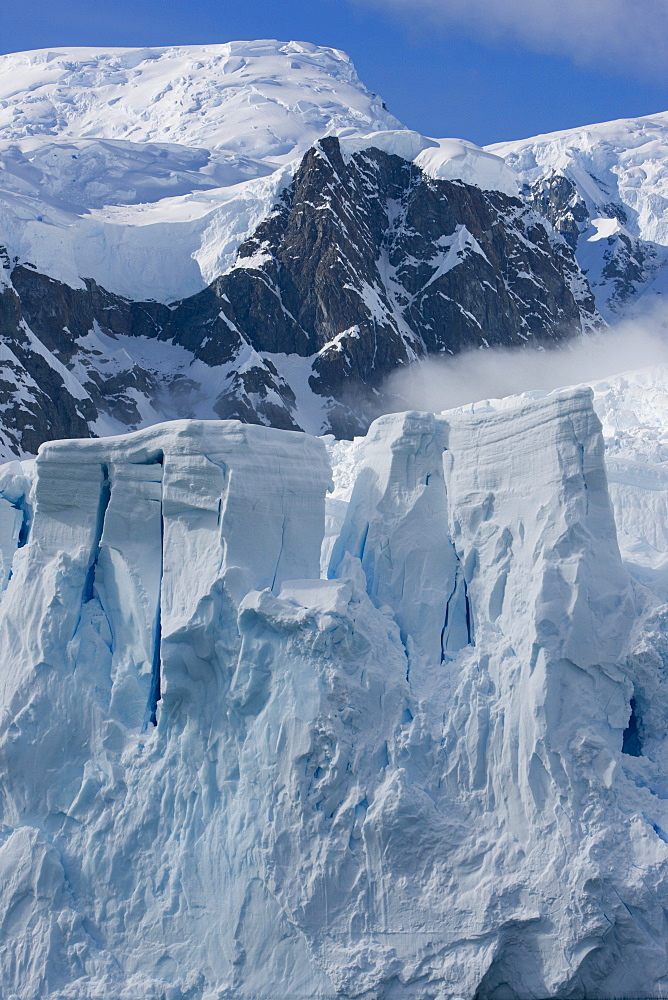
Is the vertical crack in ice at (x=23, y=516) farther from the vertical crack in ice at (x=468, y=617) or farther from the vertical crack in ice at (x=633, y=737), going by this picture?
the vertical crack in ice at (x=633, y=737)

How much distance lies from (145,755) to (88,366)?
56318 millimetres

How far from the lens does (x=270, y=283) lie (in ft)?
247

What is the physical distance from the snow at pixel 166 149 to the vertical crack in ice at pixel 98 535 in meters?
53.5

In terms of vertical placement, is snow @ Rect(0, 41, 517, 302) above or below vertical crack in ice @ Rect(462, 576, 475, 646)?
above

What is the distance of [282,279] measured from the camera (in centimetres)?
7588

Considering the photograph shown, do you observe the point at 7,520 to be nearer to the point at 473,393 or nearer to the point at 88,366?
the point at 88,366

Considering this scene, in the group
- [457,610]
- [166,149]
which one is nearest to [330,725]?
[457,610]

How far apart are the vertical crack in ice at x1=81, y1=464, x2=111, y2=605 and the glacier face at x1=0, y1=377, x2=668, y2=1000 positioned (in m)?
0.03

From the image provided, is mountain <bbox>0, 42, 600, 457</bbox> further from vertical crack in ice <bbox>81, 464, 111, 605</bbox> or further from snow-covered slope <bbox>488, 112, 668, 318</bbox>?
vertical crack in ice <bbox>81, 464, 111, 605</bbox>

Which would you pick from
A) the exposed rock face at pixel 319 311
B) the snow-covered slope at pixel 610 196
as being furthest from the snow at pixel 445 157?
the snow-covered slope at pixel 610 196

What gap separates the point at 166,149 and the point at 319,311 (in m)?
37.6

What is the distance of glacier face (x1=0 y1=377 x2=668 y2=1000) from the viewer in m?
13.2

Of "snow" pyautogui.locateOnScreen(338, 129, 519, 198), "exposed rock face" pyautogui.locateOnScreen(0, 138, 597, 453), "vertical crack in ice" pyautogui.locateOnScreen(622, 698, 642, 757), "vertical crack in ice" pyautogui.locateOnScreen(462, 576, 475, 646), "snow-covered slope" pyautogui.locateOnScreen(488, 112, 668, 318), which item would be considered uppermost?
"snow-covered slope" pyautogui.locateOnScreen(488, 112, 668, 318)

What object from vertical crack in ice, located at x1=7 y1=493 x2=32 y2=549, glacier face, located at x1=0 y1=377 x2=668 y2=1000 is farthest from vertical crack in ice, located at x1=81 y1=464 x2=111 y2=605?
vertical crack in ice, located at x1=7 y1=493 x2=32 y2=549
